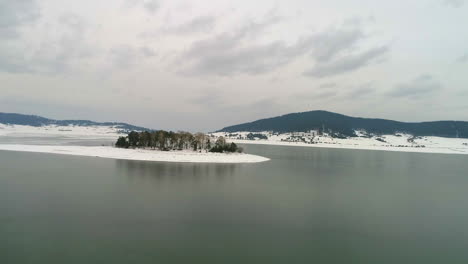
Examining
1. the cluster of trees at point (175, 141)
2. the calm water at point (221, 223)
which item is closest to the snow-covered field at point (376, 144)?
the cluster of trees at point (175, 141)

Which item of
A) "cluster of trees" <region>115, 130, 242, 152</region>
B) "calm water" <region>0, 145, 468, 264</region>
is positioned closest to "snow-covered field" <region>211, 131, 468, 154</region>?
"cluster of trees" <region>115, 130, 242, 152</region>

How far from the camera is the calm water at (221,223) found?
8758 millimetres

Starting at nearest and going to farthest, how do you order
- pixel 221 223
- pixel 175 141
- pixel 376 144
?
pixel 221 223 < pixel 175 141 < pixel 376 144

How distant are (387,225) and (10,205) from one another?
1831cm

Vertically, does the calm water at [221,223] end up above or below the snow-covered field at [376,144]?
below

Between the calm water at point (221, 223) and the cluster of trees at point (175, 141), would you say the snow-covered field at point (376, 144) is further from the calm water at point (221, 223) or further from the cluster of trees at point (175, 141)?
the calm water at point (221, 223)

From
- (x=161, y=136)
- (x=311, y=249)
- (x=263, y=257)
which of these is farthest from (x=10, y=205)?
(x=161, y=136)

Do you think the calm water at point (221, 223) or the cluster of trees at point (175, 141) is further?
the cluster of trees at point (175, 141)

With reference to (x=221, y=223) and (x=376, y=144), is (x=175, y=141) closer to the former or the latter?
(x=221, y=223)

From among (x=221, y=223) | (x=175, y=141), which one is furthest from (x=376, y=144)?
(x=221, y=223)

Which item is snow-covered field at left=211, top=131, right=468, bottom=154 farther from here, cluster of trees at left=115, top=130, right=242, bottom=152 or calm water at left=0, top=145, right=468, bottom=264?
calm water at left=0, top=145, right=468, bottom=264

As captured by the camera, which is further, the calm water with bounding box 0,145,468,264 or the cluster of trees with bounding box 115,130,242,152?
the cluster of trees with bounding box 115,130,242,152

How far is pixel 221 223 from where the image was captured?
11625 mm

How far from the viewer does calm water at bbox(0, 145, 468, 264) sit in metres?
8.76
